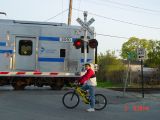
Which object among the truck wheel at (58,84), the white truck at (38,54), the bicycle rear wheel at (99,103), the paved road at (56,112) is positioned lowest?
the paved road at (56,112)

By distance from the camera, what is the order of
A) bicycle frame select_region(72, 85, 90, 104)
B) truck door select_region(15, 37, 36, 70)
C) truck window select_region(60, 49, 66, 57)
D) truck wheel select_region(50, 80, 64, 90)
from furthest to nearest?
truck wheel select_region(50, 80, 64, 90) < truck window select_region(60, 49, 66, 57) < truck door select_region(15, 37, 36, 70) < bicycle frame select_region(72, 85, 90, 104)

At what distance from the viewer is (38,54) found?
24.3 meters

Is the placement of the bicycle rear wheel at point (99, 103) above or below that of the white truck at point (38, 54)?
below

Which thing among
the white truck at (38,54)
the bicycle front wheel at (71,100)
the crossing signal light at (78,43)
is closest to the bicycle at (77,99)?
the bicycle front wheel at (71,100)

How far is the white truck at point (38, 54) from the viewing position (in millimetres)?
23891

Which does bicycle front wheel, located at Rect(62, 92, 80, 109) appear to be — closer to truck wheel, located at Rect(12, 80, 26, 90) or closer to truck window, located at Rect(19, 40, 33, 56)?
truck window, located at Rect(19, 40, 33, 56)

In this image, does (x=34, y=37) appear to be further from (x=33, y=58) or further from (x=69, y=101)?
(x=69, y=101)

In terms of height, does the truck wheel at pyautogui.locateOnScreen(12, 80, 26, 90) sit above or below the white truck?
below

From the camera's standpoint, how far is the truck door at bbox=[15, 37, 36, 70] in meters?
24.1

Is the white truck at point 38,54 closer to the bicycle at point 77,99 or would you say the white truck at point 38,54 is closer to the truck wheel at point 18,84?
the truck wheel at point 18,84

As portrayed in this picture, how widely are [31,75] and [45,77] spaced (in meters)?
0.91

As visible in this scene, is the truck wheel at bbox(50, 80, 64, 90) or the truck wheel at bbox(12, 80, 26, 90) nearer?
the truck wheel at bbox(12, 80, 26, 90)

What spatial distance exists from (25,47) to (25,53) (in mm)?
337

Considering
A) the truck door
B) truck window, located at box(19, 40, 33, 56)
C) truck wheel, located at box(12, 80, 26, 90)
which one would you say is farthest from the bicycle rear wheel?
truck wheel, located at box(12, 80, 26, 90)
